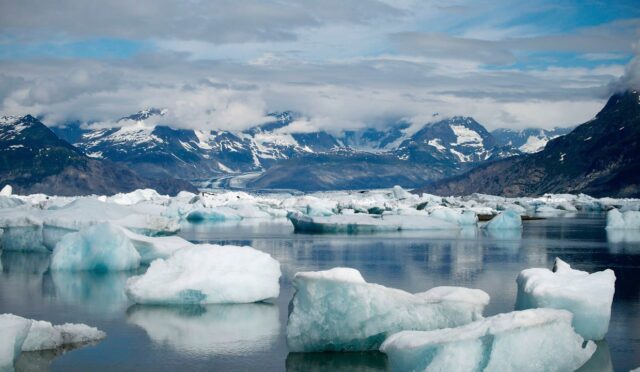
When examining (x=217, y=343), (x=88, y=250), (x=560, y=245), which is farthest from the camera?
(x=560, y=245)

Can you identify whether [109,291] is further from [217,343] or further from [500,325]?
[500,325]

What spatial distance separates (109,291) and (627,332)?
11778mm

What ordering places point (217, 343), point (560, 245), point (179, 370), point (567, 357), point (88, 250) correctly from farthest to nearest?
point (560, 245), point (88, 250), point (217, 343), point (179, 370), point (567, 357)

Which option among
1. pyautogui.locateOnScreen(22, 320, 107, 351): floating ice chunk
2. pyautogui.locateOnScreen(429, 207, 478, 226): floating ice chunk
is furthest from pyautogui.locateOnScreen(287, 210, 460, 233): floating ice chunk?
pyautogui.locateOnScreen(22, 320, 107, 351): floating ice chunk

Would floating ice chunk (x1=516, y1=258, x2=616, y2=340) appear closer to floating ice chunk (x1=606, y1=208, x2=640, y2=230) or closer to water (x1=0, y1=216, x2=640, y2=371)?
water (x1=0, y1=216, x2=640, y2=371)

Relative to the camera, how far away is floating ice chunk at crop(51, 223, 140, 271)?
71.6ft

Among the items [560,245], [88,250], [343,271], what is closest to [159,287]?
[343,271]

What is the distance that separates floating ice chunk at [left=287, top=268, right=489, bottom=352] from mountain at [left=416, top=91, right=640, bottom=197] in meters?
118

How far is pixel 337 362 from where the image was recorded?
1170 centimetres

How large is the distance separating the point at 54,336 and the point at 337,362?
456 cm

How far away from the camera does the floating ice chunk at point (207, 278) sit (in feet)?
52.3

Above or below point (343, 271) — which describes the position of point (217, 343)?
below

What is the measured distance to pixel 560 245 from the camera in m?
35.2

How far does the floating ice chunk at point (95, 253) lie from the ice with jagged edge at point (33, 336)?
8489mm
